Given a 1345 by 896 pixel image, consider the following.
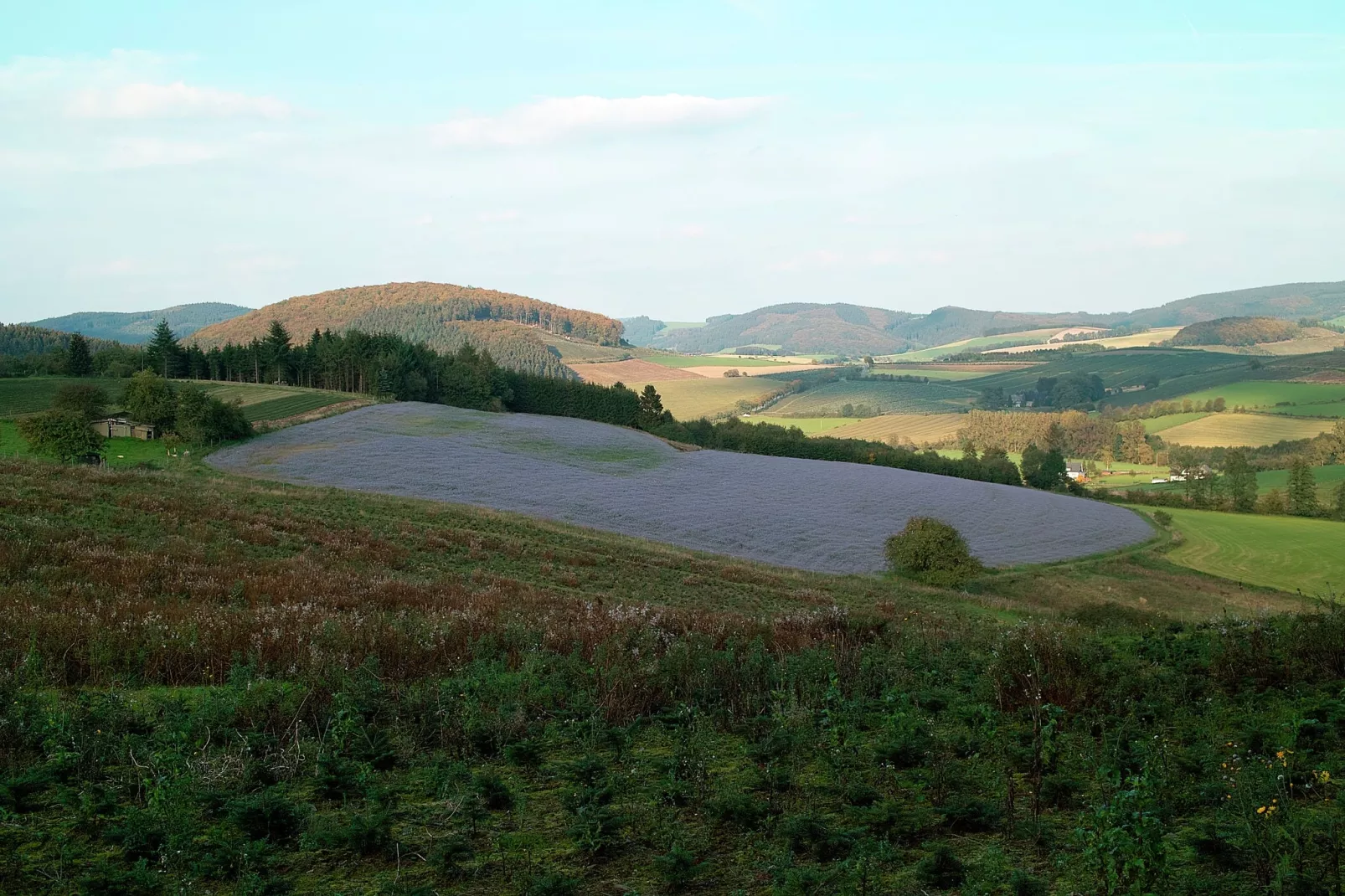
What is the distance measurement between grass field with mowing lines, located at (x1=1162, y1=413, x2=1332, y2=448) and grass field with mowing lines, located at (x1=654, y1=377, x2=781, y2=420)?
239ft

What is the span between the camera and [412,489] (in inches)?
2071

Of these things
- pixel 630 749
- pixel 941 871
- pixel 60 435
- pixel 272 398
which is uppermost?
pixel 272 398

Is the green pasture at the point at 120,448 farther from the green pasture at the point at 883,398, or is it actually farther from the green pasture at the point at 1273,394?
the green pasture at the point at 1273,394

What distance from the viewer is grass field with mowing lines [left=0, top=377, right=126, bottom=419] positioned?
2781 inches

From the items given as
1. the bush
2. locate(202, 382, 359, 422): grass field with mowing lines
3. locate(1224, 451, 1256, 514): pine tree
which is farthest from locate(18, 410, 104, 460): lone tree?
locate(1224, 451, 1256, 514): pine tree

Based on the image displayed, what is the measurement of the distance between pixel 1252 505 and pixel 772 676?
90930 millimetres

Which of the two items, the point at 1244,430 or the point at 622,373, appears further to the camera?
the point at 622,373

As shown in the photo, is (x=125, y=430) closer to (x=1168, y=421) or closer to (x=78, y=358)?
(x=78, y=358)

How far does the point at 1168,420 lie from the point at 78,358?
150118mm

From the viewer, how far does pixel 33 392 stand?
7631cm

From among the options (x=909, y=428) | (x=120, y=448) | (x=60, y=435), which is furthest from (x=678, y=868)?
(x=909, y=428)

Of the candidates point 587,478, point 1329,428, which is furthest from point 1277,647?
point 1329,428

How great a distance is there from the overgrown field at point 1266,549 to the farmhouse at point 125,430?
7369 cm

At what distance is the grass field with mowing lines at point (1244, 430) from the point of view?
11731cm
